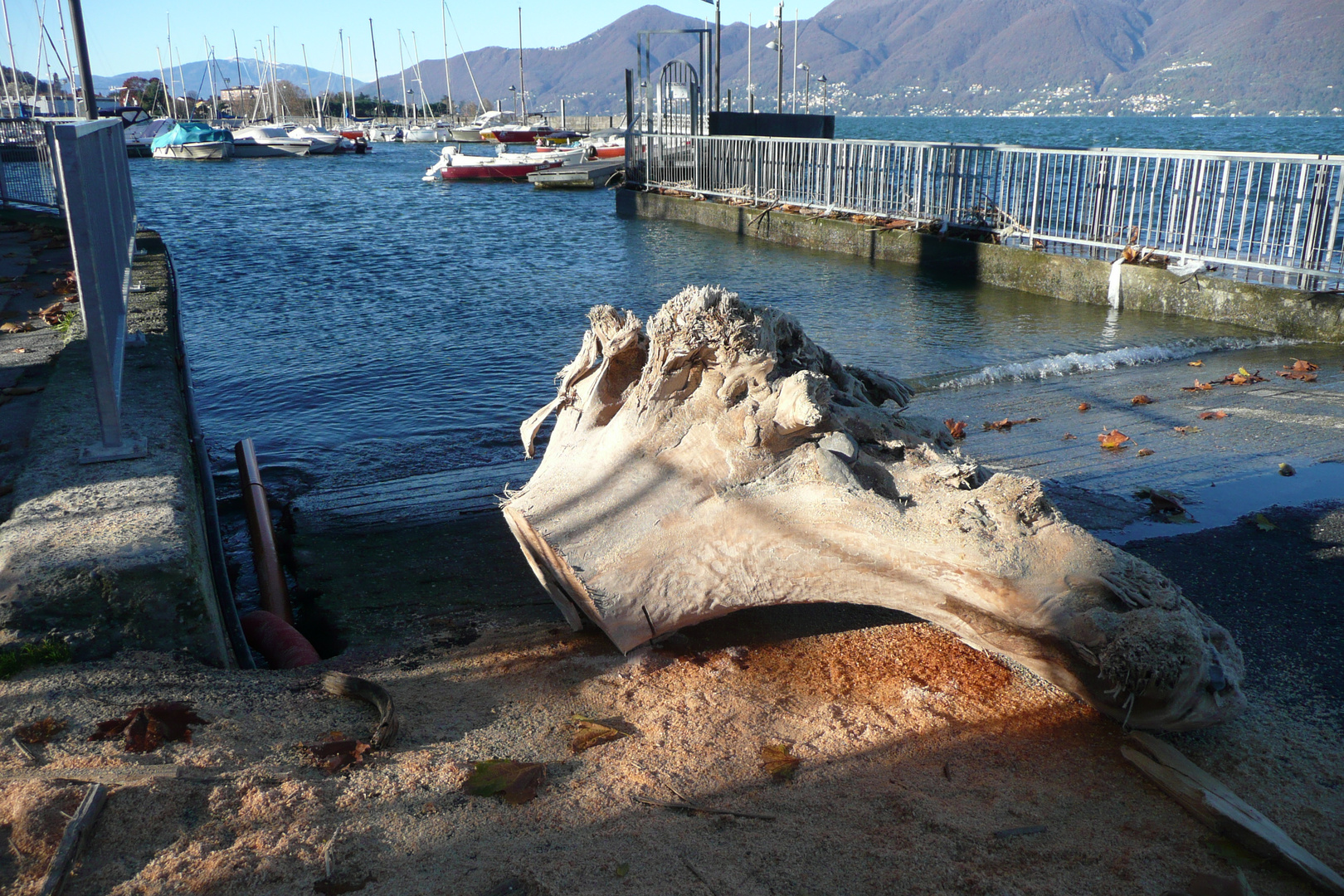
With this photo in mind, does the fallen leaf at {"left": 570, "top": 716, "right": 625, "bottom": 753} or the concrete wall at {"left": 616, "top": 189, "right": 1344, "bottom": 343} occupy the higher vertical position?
the concrete wall at {"left": 616, "top": 189, "right": 1344, "bottom": 343}

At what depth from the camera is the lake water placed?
6.93m

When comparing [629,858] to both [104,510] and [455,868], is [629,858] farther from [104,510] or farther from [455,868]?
[104,510]

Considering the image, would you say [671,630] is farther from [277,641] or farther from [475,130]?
[475,130]

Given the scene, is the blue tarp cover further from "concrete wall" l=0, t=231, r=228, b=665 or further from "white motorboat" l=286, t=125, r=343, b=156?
"concrete wall" l=0, t=231, r=228, b=665

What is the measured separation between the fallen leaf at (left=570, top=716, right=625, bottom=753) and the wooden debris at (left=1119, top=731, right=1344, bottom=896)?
142 cm

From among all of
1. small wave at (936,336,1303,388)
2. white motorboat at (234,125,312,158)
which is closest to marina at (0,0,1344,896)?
small wave at (936,336,1303,388)

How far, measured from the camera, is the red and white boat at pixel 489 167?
136 ft

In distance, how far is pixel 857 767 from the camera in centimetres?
245

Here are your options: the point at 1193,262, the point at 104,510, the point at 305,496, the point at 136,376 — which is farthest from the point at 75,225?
the point at 1193,262

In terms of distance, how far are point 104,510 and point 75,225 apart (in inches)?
41.0

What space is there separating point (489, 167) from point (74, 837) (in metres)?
42.6

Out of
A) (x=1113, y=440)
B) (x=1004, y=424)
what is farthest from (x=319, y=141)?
(x=1113, y=440)

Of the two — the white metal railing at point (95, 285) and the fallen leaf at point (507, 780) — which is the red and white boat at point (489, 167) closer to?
the white metal railing at point (95, 285)

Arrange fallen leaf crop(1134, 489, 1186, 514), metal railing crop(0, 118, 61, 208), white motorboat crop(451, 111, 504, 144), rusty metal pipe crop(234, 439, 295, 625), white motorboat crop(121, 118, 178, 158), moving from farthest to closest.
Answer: white motorboat crop(451, 111, 504, 144)
white motorboat crop(121, 118, 178, 158)
metal railing crop(0, 118, 61, 208)
fallen leaf crop(1134, 489, 1186, 514)
rusty metal pipe crop(234, 439, 295, 625)
